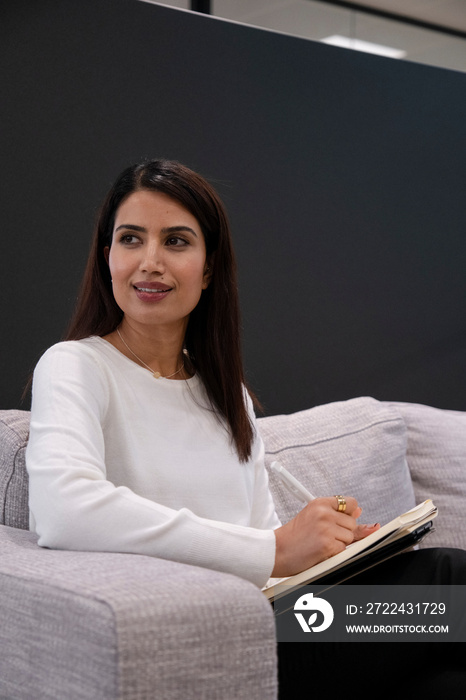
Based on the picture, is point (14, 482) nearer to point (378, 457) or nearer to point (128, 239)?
point (128, 239)

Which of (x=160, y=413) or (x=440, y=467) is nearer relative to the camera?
(x=160, y=413)

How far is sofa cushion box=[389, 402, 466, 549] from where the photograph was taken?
2260 millimetres

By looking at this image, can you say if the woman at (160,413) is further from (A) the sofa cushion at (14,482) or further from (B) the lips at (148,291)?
(A) the sofa cushion at (14,482)

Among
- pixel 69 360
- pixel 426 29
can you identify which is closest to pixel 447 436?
pixel 69 360

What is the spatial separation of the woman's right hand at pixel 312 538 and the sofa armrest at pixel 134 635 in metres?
0.32

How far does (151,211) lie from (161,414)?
15.2 inches

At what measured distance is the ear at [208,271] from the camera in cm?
175

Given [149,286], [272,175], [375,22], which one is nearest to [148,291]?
[149,286]

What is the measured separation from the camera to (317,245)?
2.85 meters

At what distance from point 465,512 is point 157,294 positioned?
1.16 metres

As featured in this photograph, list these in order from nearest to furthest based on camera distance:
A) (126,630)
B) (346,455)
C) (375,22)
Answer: (126,630)
(346,455)
(375,22)

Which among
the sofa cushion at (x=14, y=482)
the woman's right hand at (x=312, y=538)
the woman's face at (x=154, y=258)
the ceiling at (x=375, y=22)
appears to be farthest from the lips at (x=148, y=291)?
the ceiling at (x=375, y=22)

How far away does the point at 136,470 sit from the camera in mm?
1477

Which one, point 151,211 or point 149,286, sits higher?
point 151,211
